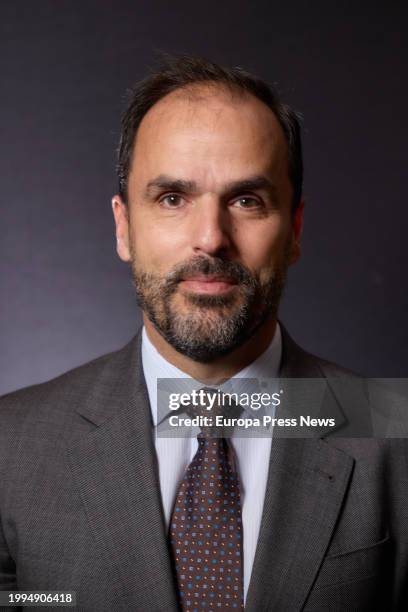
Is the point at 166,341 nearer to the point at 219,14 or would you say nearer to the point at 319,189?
the point at 319,189

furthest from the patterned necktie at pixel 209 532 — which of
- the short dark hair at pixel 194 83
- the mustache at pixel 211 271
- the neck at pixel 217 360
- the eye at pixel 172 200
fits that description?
the short dark hair at pixel 194 83

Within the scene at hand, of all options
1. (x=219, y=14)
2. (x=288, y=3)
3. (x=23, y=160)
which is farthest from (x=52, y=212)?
(x=288, y=3)

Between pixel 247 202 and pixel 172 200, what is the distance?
211 mm

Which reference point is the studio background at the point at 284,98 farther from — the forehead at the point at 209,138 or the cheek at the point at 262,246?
the cheek at the point at 262,246

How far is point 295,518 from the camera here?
210 cm

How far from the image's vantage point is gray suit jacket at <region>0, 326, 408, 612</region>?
6.71 feet

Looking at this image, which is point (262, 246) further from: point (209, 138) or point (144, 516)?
point (144, 516)

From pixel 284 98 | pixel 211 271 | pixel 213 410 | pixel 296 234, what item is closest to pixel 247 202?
pixel 211 271

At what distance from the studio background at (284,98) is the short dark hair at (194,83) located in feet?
2.24

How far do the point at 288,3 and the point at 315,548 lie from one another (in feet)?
7.03

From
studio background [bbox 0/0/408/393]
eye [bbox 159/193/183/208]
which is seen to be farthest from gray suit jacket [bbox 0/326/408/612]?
studio background [bbox 0/0/408/393]

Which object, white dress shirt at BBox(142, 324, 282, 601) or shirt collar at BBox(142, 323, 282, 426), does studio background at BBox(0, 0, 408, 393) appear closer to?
shirt collar at BBox(142, 323, 282, 426)

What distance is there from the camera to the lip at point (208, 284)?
2.10 meters

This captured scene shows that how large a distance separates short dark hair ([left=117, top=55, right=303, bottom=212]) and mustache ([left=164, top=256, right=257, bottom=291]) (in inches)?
15.0
